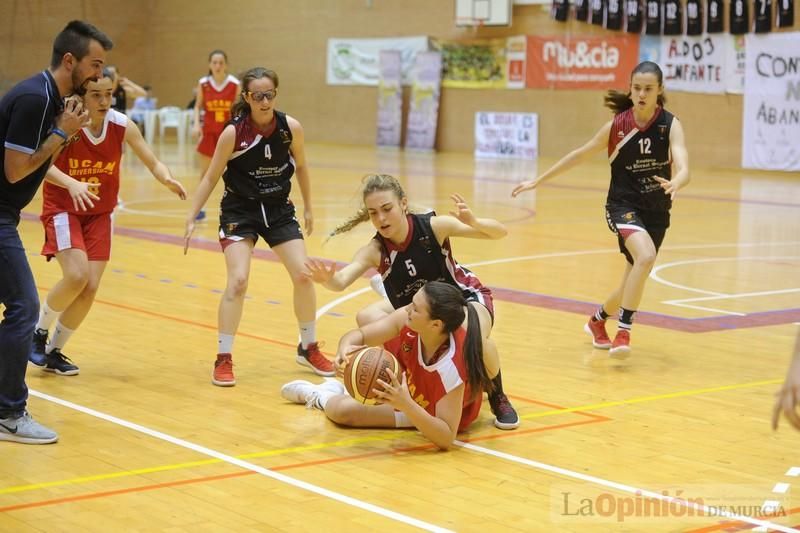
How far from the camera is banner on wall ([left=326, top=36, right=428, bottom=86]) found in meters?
30.1

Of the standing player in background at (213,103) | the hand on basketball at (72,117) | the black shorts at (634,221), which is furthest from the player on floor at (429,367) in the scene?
the standing player in background at (213,103)

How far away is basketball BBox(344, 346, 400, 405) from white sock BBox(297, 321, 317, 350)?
1475 mm

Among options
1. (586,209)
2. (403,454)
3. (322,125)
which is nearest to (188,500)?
(403,454)

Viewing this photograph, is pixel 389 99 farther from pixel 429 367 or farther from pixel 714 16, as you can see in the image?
pixel 429 367

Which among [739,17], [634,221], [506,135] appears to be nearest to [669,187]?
[634,221]

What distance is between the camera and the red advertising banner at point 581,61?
2572 cm

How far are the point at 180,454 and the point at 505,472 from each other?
1.46 meters

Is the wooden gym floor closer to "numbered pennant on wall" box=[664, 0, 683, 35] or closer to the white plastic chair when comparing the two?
"numbered pennant on wall" box=[664, 0, 683, 35]

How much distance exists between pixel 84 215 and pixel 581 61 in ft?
70.0

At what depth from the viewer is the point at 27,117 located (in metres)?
4.93

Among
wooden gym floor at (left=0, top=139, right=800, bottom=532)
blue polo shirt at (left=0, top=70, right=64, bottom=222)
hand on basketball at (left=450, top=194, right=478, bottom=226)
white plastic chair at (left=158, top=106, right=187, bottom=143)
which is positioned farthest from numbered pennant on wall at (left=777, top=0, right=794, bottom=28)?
blue polo shirt at (left=0, top=70, right=64, bottom=222)

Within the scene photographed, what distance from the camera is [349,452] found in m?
5.22

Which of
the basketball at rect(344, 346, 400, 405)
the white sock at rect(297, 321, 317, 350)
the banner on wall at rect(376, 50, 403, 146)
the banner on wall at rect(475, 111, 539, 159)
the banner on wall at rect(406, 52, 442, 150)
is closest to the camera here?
the basketball at rect(344, 346, 400, 405)

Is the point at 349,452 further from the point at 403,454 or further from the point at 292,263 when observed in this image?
the point at 292,263
